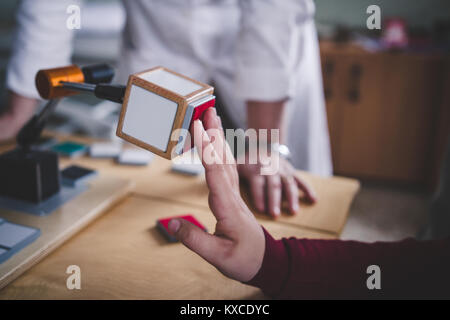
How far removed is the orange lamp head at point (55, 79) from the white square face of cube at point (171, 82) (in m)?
0.16

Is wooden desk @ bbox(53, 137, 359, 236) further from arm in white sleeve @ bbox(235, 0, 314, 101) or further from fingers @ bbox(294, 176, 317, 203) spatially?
arm in white sleeve @ bbox(235, 0, 314, 101)

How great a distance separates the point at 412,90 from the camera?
2.15 metres

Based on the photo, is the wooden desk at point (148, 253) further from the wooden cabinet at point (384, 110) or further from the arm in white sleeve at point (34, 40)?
the wooden cabinet at point (384, 110)

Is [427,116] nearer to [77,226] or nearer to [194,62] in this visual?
[194,62]

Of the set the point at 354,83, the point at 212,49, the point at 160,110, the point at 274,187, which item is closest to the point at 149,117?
the point at 160,110

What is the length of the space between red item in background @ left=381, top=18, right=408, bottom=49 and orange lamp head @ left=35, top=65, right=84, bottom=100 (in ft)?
6.75

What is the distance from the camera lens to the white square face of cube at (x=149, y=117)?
1.30 ft

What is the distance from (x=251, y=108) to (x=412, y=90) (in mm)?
1529

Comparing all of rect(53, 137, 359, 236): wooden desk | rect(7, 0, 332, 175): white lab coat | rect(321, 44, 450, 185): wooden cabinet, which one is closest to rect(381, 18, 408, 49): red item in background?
rect(321, 44, 450, 185): wooden cabinet

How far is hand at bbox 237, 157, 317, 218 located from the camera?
0.69 metres

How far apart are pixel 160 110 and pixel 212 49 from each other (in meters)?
0.70

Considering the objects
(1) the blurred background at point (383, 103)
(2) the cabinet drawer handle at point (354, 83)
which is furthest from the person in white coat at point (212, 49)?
(2) the cabinet drawer handle at point (354, 83)

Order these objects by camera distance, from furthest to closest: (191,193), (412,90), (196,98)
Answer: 1. (412,90)
2. (191,193)
3. (196,98)
